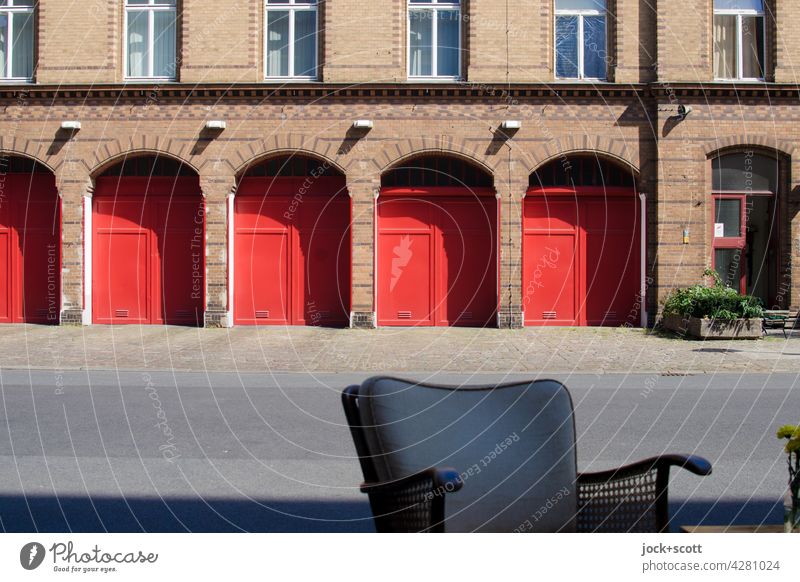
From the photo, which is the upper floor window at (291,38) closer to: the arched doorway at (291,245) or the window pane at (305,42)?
the window pane at (305,42)

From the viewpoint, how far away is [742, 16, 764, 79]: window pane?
21.0m

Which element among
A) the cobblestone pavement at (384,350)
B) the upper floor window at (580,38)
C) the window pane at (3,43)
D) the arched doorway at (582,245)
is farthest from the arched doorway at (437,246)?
the window pane at (3,43)

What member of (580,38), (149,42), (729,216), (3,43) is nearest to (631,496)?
(580,38)

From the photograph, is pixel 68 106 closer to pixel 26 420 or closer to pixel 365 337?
pixel 365 337

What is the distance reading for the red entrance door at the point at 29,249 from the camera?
71.1ft

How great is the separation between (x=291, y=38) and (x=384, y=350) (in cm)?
924

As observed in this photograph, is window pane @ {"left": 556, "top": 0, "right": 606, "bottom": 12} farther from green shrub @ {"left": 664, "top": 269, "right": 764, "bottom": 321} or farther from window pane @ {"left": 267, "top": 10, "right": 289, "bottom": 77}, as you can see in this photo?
green shrub @ {"left": 664, "top": 269, "right": 764, "bottom": 321}

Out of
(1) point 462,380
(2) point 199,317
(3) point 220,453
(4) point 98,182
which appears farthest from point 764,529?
(4) point 98,182

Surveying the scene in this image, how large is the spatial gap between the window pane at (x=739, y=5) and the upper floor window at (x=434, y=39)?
6654mm

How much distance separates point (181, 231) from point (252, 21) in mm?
5662

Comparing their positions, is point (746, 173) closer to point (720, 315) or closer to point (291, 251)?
point (720, 315)

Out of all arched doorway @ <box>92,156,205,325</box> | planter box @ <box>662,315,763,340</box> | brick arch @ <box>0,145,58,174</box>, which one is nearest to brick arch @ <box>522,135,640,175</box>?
planter box @ <box>662,315,763,340</box>

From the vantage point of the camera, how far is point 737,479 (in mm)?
6566

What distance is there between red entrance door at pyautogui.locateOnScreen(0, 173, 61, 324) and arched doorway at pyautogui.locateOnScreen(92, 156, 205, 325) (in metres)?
1.21
